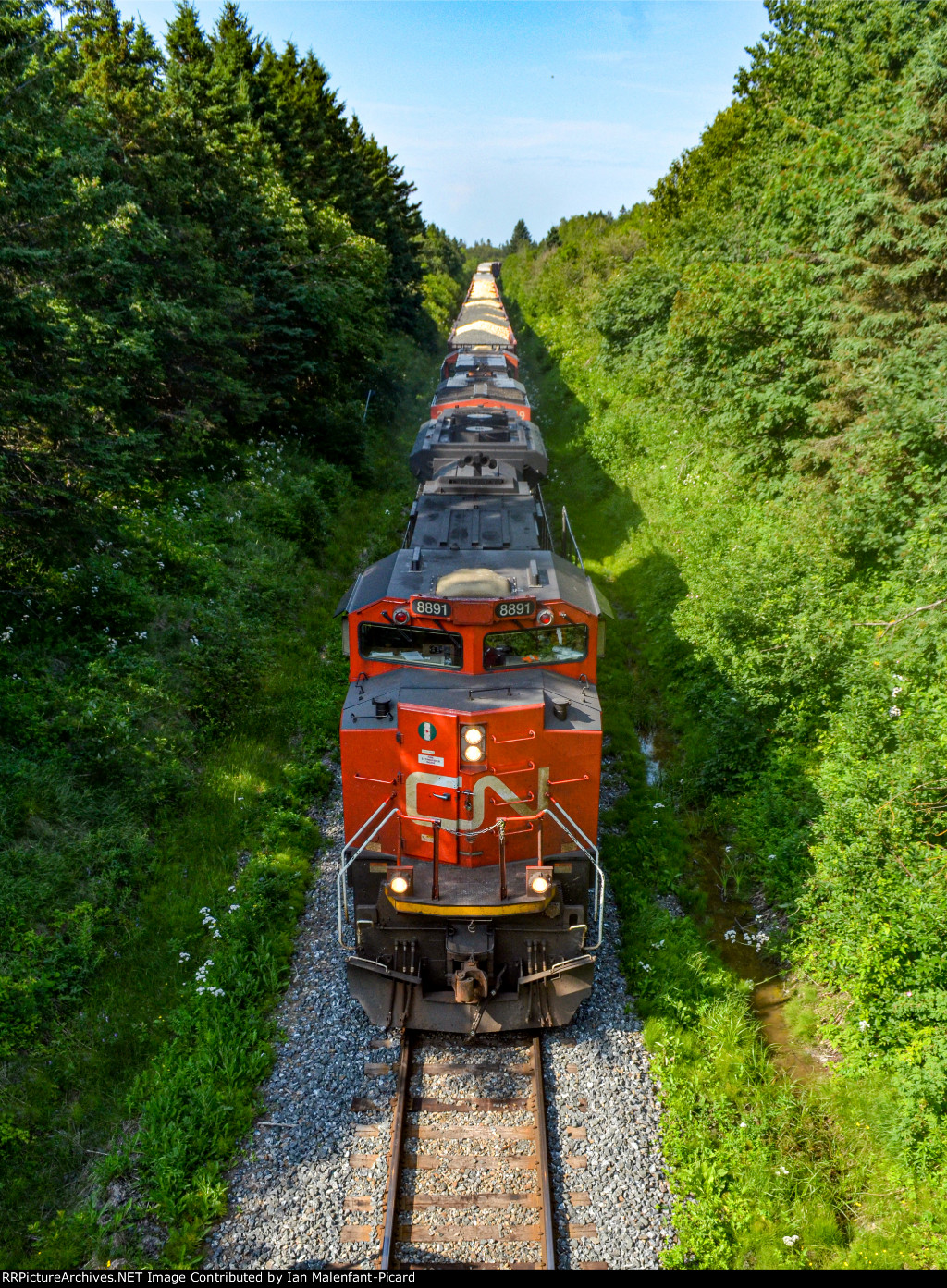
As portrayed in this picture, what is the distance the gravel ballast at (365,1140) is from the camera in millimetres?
5969

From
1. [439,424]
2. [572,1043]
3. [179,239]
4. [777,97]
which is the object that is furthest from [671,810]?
[777,97]

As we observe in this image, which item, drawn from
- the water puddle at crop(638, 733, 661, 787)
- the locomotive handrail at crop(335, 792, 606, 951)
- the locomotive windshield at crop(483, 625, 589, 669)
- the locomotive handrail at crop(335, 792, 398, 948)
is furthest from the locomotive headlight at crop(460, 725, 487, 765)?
the water puddle at crop(638, 733, 661, 787)

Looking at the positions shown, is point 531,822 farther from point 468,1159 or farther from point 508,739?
point 468,1159

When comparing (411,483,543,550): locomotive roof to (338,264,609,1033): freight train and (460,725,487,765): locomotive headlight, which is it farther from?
(460,725,487,765): locomotive headlight

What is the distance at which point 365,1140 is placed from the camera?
6.71m

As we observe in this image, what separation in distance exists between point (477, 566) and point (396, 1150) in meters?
5.75

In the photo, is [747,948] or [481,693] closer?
[481,693]

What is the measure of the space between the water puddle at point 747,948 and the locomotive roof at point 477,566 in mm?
4326

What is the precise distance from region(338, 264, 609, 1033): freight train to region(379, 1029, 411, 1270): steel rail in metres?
0.35

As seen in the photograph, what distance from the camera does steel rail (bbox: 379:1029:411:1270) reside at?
5.82 meters

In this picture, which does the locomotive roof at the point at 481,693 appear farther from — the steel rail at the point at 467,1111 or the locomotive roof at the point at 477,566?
the steel rail at the point at 467,1111

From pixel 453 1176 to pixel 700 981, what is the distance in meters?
3.26

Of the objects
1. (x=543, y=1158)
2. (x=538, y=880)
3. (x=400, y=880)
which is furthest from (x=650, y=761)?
(x=543, y=1158)

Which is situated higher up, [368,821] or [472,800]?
[472,800]
